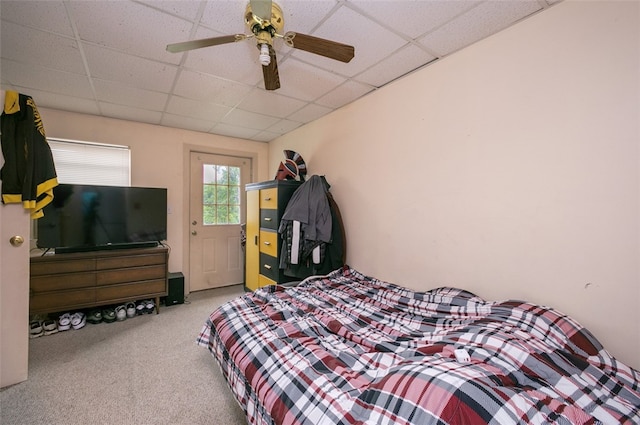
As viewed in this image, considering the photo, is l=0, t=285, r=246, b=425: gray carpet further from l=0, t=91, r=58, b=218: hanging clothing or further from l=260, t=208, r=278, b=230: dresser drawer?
l=260, t=208, r=278, b=230: dresser drawer

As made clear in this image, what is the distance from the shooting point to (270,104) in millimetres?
2852

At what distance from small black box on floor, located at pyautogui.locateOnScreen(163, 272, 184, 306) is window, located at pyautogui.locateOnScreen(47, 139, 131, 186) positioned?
4.45 feet

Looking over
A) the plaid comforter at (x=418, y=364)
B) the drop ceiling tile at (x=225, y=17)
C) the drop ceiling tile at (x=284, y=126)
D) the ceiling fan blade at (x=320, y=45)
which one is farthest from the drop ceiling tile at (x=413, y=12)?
the drop ceiling tile at (x=284, y=126)

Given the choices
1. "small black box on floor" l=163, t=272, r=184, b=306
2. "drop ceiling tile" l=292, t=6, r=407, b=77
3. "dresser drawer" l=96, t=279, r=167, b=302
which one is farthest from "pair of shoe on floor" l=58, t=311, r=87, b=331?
"drop ceiling tile" l=292, t=6, r=407, b=77

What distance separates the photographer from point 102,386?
179 cm

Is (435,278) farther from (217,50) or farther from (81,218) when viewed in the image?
(81,218)

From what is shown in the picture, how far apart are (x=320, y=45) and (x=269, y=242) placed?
2.18 metres

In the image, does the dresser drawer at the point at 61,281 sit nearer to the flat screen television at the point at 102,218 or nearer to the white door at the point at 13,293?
the flat screen television at the point at 102,218

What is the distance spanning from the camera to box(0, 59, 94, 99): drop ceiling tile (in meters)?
2.12

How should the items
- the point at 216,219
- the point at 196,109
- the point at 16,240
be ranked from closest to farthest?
→ the point at 16,240 → the point at 196,109 → the point at 216,219

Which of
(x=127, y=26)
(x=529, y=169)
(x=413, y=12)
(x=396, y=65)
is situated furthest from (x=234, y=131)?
(x=529, y=169)

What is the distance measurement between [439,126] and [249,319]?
1958 mm

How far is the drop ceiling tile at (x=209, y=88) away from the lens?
7.55ft

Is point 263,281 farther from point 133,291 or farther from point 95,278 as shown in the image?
point 95,278
